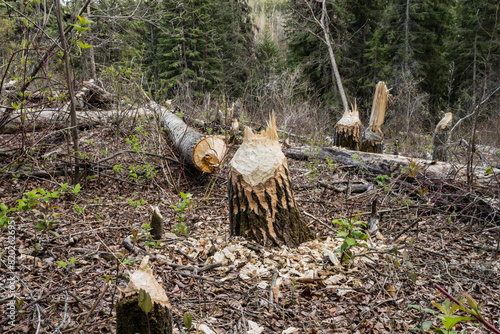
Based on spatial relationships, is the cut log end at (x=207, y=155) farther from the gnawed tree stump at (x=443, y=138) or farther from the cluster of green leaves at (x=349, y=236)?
the gnawed tree stump at (x=443, y=138)

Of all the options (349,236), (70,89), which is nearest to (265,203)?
(349,236)

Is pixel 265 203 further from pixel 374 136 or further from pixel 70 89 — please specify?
pixel 374 136

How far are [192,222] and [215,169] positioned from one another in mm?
1222

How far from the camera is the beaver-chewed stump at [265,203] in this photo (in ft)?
8.83

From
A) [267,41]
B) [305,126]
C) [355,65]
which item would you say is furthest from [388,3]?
[305,126]

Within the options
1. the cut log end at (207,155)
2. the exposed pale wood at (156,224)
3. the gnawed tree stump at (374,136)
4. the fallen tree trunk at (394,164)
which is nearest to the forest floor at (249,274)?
the exposed pale wood at (156,224)

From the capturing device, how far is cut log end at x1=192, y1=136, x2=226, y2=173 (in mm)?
4227

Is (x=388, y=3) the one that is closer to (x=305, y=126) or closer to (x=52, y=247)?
(x=305, y=126)

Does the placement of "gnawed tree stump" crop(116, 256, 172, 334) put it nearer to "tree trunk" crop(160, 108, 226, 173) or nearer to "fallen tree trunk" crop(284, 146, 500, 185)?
"fallen tree trunk" crop(284, 146, 500, 185)

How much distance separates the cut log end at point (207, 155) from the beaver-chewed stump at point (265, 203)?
1.48m

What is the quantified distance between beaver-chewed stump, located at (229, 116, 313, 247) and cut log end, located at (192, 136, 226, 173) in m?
1.48

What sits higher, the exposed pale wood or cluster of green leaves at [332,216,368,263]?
cluster of green leaves at [332,216,368,263]

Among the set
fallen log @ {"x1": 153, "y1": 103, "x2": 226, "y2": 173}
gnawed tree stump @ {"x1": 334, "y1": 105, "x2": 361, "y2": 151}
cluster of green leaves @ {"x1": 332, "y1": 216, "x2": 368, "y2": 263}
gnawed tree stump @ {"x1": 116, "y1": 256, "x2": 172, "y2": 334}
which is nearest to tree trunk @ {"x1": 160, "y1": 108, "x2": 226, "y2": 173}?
fallen log @ {"x1": 153, "y1": 103, "x2": 226, "y2": 173}

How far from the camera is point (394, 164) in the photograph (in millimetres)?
4867
